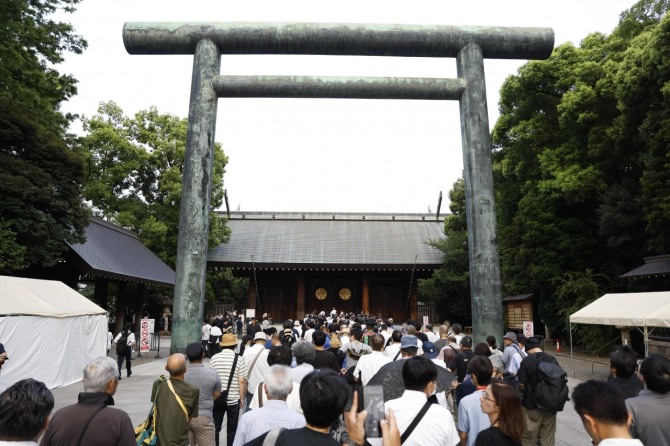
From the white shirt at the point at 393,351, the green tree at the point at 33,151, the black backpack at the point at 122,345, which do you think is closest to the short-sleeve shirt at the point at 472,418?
the white shirt at the point at 393,351

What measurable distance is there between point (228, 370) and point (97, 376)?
7.81 ft

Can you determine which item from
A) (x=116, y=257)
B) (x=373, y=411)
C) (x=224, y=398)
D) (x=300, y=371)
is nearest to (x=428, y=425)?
(x=373, y=411)

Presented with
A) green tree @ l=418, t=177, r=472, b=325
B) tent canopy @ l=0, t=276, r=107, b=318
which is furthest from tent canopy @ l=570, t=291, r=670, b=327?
green tree @ l=418, t=177, r=472, b=325

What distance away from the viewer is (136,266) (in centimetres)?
1980

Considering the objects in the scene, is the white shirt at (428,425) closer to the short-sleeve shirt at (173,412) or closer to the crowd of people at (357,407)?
the crowd of people at (357,407)

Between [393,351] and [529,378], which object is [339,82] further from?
[529,378]

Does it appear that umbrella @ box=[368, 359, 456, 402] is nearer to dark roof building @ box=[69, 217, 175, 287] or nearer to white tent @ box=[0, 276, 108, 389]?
white tent @ box=[0, 276, 108, 389]

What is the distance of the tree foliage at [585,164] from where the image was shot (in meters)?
14.6

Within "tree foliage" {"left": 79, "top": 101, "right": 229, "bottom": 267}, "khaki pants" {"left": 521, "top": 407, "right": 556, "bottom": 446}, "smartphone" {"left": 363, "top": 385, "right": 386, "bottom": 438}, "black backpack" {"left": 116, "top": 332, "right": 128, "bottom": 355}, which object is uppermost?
"tree foliage" {"left": 79, "top": 101, "right": 229, "bottom": 267}

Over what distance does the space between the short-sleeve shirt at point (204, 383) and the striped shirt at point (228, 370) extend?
55cm

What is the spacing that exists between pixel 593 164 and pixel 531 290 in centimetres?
649

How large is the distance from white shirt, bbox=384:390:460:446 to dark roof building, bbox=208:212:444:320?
23.7 m

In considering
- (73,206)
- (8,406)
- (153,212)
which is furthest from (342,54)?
(153,212)

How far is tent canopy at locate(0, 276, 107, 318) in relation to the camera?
9109 millimetres
